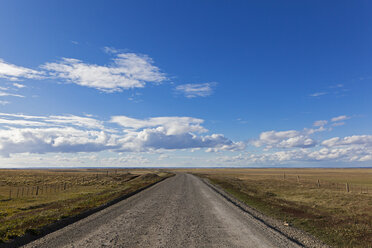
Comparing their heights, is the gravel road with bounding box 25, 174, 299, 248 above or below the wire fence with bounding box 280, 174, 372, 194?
above

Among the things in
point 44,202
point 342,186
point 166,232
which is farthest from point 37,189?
point 342,186

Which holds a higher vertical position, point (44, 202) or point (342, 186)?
point (342, 186)

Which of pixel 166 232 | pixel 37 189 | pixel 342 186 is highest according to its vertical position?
pixel 166 232

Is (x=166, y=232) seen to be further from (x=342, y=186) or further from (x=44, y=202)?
(x=342, y=186)

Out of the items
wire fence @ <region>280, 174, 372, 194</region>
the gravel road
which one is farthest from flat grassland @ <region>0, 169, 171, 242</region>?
wire fence @ <region>280, 174, 372, 194</region>

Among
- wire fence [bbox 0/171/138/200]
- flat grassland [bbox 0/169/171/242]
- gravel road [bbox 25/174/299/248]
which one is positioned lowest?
wire fence [bbox 0/171/138/200]

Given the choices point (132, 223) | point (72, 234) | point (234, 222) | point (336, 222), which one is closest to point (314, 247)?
point (234, 222)

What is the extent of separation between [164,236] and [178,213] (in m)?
5.70

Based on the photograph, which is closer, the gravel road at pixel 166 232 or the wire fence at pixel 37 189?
the gravel road at pixel 166 232

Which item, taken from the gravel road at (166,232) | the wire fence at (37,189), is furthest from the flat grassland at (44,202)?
the gravel road at (166,232)

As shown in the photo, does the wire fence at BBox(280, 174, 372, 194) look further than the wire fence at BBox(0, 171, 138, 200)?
Yes

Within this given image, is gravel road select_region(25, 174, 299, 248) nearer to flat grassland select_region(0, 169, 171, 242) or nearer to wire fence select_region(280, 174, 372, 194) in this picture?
flat grassland select_region(0, 169, 171, 242)

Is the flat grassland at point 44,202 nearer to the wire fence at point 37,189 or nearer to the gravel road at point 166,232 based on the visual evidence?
the wire fence at point 37,189

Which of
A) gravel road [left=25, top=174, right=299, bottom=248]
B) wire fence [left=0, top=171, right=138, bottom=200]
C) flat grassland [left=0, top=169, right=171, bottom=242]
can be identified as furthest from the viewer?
wire fence [left=0, top=171, right=138, bottom=200]
